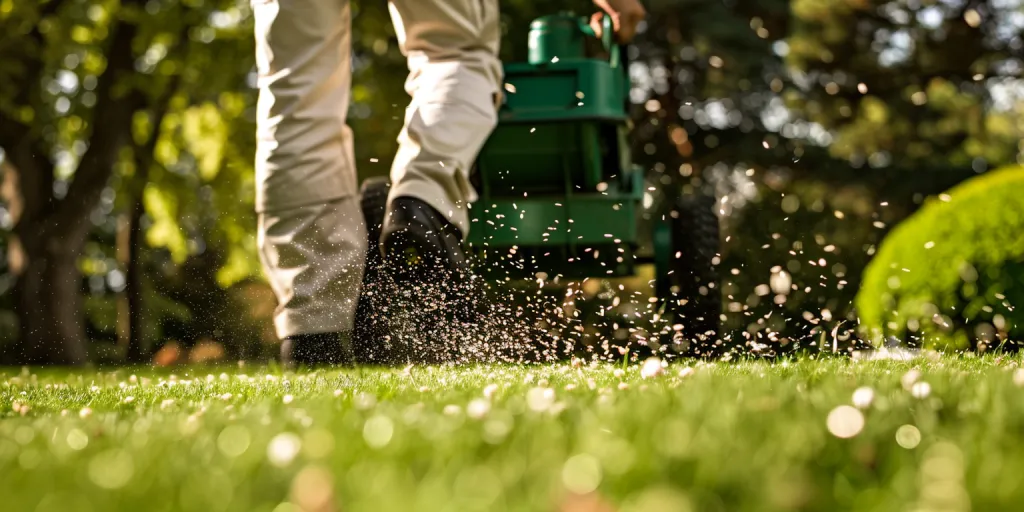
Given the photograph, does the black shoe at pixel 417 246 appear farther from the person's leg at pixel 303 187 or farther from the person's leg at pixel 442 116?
the person's leg at pixel 303 187

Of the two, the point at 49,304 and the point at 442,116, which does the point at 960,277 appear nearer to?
the point at 442,116

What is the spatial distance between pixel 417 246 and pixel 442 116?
0.55m

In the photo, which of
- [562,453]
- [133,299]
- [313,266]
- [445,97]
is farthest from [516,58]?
[562,453]

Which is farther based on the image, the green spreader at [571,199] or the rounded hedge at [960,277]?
the rounded hedge at [960,277]

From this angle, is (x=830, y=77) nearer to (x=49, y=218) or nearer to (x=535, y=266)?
(x=49, y=218)

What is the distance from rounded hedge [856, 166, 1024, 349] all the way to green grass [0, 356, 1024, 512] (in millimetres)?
3779

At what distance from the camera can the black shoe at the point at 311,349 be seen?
4.02 m

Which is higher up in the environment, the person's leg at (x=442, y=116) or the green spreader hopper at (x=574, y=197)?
the person's leg at (x=442, y=116)

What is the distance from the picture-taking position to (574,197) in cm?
534

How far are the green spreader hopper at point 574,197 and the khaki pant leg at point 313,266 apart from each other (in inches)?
45.8

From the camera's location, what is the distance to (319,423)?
1883 mm

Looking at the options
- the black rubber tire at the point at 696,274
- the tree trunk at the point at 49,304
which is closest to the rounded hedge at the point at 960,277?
the black rubber tire at the point at 696,274

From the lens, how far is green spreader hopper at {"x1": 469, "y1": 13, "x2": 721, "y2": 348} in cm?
525

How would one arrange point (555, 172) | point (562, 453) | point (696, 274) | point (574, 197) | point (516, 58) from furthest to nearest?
point (516, 58) → point (696, 274) → point (555, 172) → point (574, 197) → point (562, 453)
